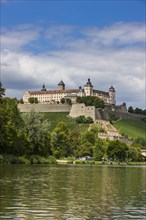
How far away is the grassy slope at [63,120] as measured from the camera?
549 ft

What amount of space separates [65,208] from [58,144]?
257 ft

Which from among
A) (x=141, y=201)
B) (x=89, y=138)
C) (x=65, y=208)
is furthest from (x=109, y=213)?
(x=89, y=138)

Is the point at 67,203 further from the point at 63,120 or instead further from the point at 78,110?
the point at 78,110

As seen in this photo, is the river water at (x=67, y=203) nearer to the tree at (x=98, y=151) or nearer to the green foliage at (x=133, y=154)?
the tree at (x=98, y=151)

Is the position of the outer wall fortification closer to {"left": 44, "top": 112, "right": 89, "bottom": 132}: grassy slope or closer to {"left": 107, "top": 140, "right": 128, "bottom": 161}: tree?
{"left": 44, "top": 112, "right": 89, "bottom": 132}: grassy slope

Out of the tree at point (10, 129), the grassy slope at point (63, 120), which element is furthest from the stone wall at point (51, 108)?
the tree at point (10, 129)

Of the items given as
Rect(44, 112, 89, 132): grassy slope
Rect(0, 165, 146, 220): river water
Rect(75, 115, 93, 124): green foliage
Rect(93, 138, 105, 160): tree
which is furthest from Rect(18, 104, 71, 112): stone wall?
Rect(0, 165, 146, 220): river water

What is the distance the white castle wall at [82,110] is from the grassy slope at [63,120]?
310cm

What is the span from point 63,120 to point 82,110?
10.5 meters

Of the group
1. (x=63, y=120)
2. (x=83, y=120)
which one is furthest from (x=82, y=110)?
(x=83, y=120)

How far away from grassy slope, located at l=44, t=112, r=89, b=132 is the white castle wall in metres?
3.10

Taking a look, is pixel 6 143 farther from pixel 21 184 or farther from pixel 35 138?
pixel 21 184

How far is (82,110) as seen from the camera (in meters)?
188

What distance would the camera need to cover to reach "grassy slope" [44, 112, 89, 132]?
167238 mm
